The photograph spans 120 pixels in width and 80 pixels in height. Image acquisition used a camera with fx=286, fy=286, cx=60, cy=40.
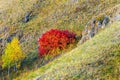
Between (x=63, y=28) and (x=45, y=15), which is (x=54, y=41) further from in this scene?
(x=45, y=15)

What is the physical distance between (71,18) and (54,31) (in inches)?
526

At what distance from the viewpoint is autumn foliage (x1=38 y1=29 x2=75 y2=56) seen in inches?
3460

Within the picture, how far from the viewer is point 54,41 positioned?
290ft

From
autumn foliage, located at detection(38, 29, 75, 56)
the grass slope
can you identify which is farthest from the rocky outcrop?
the grass slope

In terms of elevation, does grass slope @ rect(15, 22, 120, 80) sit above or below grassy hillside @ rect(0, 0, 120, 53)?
below

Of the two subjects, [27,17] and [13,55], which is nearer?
[13,55]

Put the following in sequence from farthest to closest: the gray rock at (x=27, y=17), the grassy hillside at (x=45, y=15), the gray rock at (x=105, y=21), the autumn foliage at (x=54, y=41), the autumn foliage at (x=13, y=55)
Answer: the gray rock at (x=27, y=17)
the grassy hillside at (x=45, y=15)
the autumn foliage at (x=13, y=55)
the autumn foliage at (x=54, y=41)
the gray rock at (x=105, y=21)

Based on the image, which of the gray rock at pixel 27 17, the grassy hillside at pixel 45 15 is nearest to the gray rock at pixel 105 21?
the grassy hillside at pixel 45 15

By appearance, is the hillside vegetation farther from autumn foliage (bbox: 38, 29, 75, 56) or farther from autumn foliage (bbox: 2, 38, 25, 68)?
autumn foliage (bbox: 38, 29, 75, 56)

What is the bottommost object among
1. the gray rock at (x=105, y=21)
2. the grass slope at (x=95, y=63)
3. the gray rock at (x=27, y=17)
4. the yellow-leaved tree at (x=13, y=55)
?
the yellow-leaved tree at (x=13, y=55)

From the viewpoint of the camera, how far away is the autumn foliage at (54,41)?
87.9 meters

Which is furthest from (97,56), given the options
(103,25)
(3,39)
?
(3,39)

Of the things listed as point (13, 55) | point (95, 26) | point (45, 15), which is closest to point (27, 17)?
point (45, 15)

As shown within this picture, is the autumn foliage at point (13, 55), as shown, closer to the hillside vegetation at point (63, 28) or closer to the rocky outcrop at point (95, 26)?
the hillside vegetation at point (63, 28)
